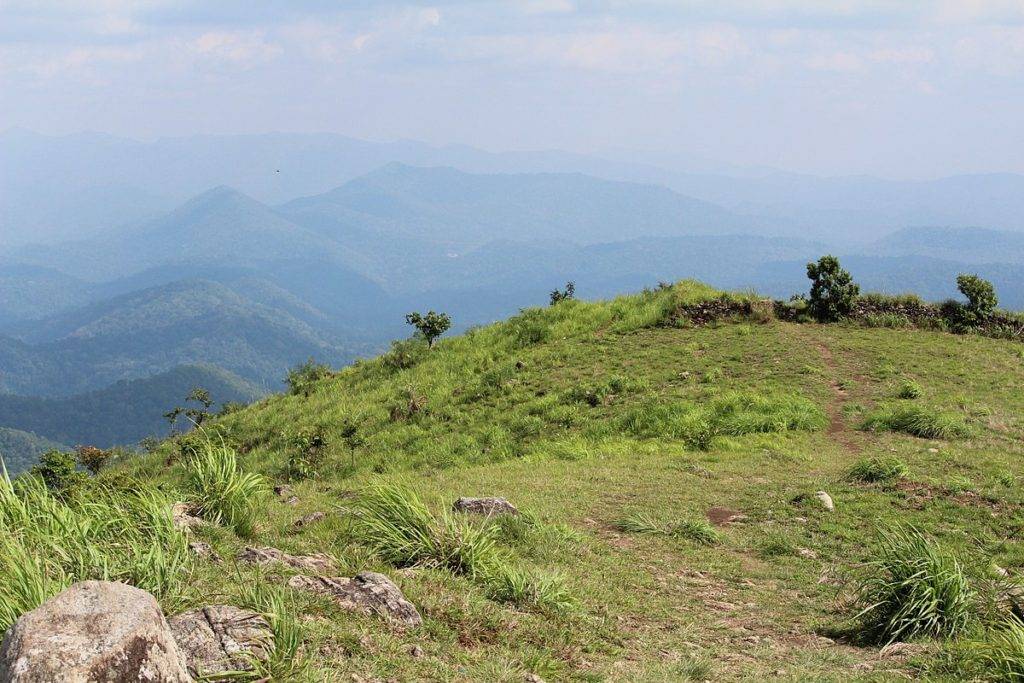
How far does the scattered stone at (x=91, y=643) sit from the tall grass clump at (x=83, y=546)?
46.8 inches

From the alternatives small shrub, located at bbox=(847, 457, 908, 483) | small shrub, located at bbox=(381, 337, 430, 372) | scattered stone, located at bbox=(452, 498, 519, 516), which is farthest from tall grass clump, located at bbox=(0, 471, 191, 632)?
small shrub, located at bbox=(381, 337, 430, 372)

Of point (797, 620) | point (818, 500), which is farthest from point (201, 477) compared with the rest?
point (818, 500)

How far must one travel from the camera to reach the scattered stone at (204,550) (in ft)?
21.8

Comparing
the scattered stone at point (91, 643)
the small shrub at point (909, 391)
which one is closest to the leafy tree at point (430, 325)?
the small shrub at point (909, 391)

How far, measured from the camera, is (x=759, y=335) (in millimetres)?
22312

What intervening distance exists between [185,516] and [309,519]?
182 centimetres

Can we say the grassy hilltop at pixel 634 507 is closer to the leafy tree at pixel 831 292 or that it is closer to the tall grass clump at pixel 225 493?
the tall grass clump at pixel 225 493

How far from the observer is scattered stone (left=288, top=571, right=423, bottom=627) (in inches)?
235

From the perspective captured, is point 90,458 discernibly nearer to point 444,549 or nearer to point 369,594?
point 444,549

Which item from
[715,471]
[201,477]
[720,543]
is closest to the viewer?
[201,477]

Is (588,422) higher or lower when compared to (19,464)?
higher

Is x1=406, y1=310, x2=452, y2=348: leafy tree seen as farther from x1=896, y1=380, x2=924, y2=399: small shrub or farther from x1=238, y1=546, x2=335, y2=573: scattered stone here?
x1=238, y1=546, x2=335, y2=573: scattered stone

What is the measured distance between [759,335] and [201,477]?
59.8 ft

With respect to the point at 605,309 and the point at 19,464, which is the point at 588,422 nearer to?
the point at 605,309
